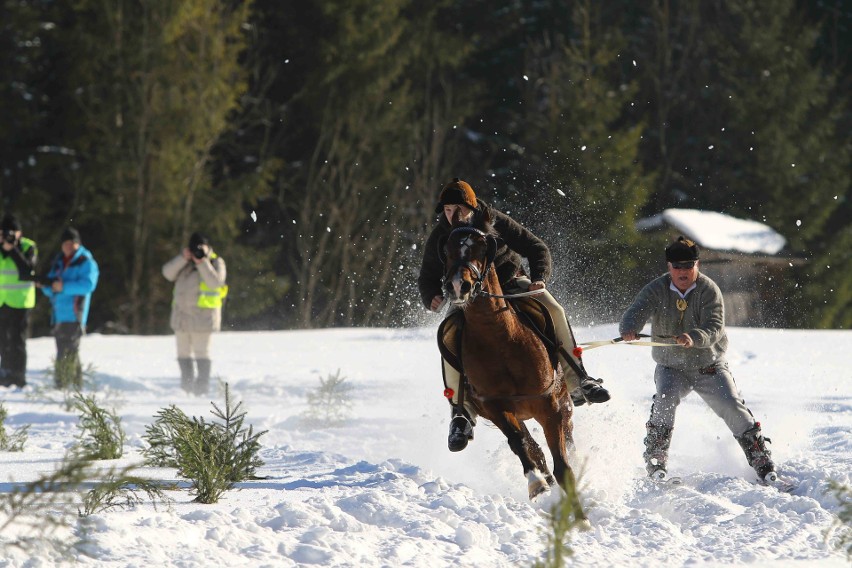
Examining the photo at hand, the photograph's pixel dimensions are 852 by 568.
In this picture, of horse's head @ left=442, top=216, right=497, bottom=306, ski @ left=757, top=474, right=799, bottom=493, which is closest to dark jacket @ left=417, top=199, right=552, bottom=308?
horse's head @ left=442, top=216, right=497, bottom=306

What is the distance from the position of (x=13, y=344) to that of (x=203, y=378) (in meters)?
2.09

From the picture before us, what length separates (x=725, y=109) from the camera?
107ft

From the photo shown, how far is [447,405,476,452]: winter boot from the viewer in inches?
295

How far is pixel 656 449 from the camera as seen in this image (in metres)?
8.41

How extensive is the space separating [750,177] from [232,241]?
13.0 m

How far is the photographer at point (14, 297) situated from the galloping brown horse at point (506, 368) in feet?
25.5

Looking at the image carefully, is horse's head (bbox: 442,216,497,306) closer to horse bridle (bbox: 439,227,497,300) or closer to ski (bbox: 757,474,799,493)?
horse bridle (bbox: 439,227,497,300)

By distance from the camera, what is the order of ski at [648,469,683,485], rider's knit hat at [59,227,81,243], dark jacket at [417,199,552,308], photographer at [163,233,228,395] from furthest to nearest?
photographer at [163,233,228,395], rider's knit hat at [59,227,81,243], ski at [648,469,683,485], dark jacket at [417,199,552,308]

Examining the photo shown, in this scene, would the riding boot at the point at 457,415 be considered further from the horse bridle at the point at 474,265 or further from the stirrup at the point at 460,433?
the horse bridle at the point at 474,265

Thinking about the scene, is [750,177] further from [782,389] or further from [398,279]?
[782,389]

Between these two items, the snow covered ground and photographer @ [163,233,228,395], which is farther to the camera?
photographer @ [163,233,228,395]

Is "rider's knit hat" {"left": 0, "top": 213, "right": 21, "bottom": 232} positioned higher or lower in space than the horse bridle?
higher

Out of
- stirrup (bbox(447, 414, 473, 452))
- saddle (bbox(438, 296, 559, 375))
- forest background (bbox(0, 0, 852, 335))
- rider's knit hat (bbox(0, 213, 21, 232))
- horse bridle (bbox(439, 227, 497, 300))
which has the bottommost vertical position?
stirrup (bbox(447, 414, 473, 452))

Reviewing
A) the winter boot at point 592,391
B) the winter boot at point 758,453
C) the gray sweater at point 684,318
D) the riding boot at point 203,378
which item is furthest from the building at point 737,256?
the winter boot at point 592,391
